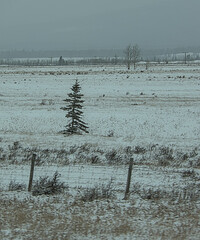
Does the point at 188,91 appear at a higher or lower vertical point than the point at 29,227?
higher

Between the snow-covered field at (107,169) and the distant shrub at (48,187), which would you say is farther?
the distant shrub at (48,187)

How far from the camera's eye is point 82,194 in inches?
355

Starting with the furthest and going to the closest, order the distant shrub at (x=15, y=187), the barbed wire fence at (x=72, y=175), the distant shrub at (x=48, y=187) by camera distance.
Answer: the barbed wire fence at (x=72, y=175), the distant shrub at (x=15, y=187), the distant shrub at (x=48, y=187)

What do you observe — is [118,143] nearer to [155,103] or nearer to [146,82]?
[155,103]

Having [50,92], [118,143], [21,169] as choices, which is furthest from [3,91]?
[21,169]

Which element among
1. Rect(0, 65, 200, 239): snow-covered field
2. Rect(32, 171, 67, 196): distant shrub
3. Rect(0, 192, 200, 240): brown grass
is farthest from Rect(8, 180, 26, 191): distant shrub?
Rect(0, 192, 200, 240): brown grass

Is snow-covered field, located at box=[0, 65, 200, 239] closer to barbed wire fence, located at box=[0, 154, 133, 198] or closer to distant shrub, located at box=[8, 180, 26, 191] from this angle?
barbed wire fence, located at box=[0, 154, 133, 198]

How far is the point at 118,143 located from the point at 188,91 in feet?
82.9

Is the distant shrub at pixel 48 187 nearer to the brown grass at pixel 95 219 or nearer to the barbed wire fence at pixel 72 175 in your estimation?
the barbed wire fence at pixel 72 175

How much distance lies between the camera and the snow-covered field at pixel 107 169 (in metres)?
7.15

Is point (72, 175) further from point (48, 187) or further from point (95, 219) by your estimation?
point (95, 219)

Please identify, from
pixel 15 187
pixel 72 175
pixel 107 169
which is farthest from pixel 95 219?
pixel 107 169

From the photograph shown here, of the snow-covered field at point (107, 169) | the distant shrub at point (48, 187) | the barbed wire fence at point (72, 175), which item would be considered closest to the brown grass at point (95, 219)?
the snow-covered field at point (107, 169)

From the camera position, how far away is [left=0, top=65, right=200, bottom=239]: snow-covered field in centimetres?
715
